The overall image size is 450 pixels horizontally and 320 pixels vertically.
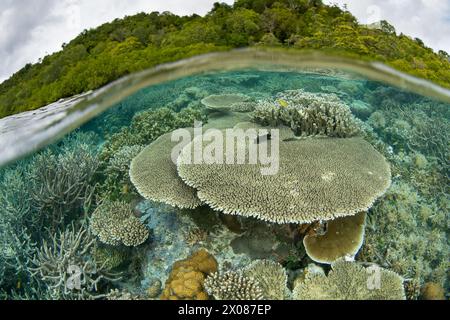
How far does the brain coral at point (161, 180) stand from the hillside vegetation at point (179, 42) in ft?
15.9

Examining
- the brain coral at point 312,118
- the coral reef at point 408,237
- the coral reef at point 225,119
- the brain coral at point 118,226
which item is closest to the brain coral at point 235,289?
the brain coral at point 118,226

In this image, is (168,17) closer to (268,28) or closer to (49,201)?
(268,28)

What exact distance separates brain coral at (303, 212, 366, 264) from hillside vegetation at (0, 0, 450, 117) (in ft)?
23.1

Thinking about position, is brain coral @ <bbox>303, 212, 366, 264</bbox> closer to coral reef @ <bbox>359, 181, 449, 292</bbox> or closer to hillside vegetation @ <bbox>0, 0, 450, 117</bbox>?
coral reef @ <bbox>359, 181, 449, 292</bbox>

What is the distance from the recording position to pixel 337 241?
16.3 ft

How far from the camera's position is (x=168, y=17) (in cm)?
1127

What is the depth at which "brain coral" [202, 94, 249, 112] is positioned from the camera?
376 inches

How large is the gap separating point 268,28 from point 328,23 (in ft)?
6.98

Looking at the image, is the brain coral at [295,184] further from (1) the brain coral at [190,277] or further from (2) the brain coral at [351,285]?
(1) the brain coral at [190,277]

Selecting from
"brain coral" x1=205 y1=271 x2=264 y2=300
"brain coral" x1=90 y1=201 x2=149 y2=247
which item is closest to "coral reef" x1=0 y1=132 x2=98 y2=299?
"brain coral" x1=90 y1=201 x2=149 y2=247

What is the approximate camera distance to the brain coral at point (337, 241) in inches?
191

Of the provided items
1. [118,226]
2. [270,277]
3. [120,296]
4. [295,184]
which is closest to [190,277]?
[270,277]

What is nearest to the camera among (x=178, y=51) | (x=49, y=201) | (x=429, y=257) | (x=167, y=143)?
(x=429, y=257)
